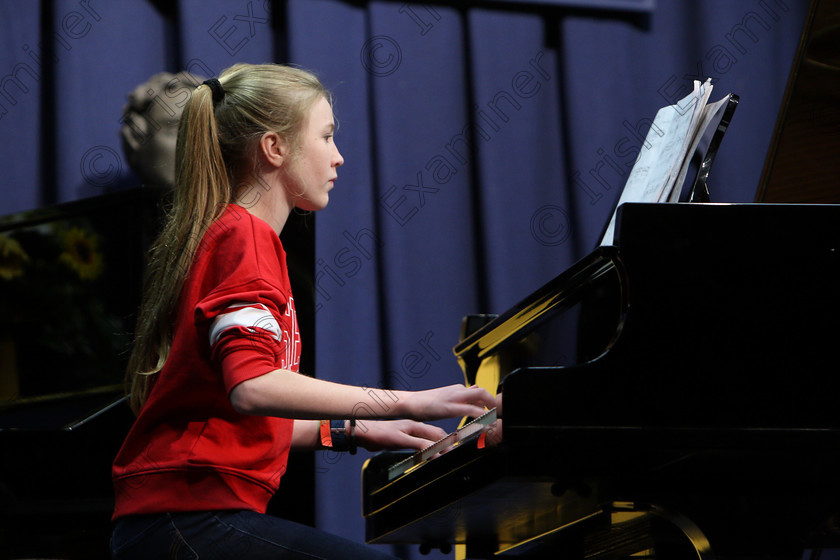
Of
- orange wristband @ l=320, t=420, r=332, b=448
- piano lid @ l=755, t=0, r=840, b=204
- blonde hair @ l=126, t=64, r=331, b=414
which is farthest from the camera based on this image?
piano lid @ l=755, t=0, r=840, b=204

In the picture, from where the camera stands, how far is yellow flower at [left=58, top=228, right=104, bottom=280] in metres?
1.79

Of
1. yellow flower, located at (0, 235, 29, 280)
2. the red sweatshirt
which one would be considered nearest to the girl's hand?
the red sweatshirt

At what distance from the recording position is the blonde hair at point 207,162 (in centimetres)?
119

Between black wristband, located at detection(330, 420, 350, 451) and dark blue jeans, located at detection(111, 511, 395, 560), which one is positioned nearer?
dark blue jeans, located at detection(111, 511, 395, 560)

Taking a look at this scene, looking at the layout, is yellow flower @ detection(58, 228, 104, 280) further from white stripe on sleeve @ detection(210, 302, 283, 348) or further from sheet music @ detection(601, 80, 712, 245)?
sheet music @ detection(601, 80, 712, 245)

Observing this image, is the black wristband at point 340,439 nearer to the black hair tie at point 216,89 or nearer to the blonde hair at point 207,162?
the blonde hair at point 207,162

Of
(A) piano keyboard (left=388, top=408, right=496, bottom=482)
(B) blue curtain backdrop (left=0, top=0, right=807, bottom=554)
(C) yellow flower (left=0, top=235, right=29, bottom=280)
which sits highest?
(B) blue curtain backdrop (left=0, top=0, right=807, bottom=554)

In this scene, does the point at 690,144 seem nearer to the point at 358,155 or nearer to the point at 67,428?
the point at 67,428

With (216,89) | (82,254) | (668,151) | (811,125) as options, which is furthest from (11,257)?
(811,125)

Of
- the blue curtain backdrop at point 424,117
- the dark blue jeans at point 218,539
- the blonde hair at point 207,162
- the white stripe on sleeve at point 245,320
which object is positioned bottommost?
the dark blue jeans at point 218,539

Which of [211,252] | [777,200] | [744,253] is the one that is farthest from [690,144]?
[211,252]

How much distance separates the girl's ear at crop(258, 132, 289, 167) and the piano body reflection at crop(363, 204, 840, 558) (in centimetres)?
49

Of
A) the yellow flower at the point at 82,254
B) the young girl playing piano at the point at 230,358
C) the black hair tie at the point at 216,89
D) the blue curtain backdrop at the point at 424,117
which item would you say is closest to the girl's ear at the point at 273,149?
the young girl playing piano at the point at 230,358

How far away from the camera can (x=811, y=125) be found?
161 cm
